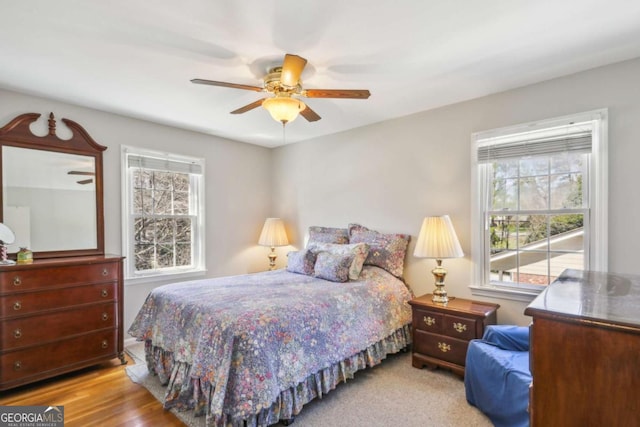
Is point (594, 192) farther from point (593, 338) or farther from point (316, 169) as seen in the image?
point (316, 169)

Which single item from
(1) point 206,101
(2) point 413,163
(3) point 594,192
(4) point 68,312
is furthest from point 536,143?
(4) point 68,312

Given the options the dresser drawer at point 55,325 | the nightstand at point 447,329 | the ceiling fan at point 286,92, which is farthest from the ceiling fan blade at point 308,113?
the dresser drawer at point 55,325

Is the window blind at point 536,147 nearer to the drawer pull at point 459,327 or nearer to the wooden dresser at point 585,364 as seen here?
the drawer pull at point 459,327

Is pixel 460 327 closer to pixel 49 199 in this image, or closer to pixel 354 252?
pixel 354 252

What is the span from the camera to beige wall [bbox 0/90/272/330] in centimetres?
314

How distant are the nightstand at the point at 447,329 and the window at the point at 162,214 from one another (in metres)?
2.67

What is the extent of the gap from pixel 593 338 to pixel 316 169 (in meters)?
3.72

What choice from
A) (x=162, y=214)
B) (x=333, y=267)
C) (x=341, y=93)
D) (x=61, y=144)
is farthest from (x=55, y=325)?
(x=341, y=93)

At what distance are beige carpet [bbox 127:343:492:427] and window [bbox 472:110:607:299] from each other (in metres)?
0.95

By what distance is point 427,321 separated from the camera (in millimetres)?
2795

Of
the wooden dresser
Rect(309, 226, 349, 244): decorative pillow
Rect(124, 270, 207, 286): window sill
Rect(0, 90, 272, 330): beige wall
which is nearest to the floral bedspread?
Rect(309, 226, 349, 244): decorative pillow

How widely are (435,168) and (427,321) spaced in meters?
1.47

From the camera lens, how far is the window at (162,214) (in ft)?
11.5

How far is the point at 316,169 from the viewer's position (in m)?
4.36
